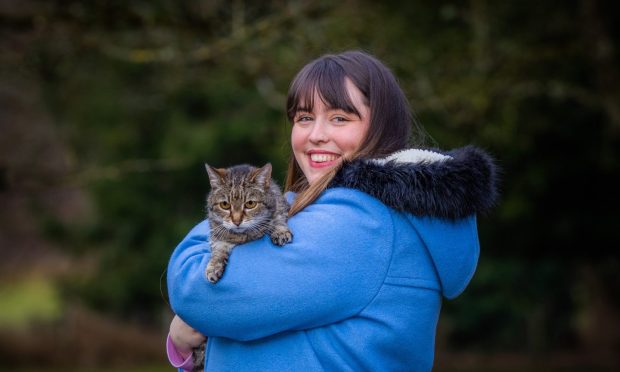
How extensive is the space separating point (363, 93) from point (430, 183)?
0.46 meters

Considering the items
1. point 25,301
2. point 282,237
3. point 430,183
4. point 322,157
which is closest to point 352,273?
point 282,237

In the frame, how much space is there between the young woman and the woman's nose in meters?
0.11

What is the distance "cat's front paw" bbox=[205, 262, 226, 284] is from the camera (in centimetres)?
221

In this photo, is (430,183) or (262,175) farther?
(262,175)

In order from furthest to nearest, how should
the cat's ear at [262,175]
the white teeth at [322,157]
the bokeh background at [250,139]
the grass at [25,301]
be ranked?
the grass at [25,301], the bokeh background at [250,139], the cat's ear at [262,175], the white teeth at [322,157]

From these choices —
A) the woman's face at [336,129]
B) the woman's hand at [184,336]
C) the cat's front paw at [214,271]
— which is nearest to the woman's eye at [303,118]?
the woman's face at [336,129]

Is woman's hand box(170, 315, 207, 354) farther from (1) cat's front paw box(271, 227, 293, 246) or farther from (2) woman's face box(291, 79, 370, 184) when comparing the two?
(2) woman's face box(291, 79, 370, 184)

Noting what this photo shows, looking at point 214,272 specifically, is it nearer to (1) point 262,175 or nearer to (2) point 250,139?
(1) point 262,175

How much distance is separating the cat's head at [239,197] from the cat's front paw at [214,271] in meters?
0.40

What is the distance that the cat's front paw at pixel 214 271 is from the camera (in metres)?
2.21

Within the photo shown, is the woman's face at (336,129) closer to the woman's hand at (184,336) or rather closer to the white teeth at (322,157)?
the white teeth at (322,157)

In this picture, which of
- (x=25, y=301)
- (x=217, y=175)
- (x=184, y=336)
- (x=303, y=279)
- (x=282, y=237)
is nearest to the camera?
(x=303, y=279)

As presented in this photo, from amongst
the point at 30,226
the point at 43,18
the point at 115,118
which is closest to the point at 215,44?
the point at 43,18

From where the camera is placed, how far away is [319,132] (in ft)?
8.38
